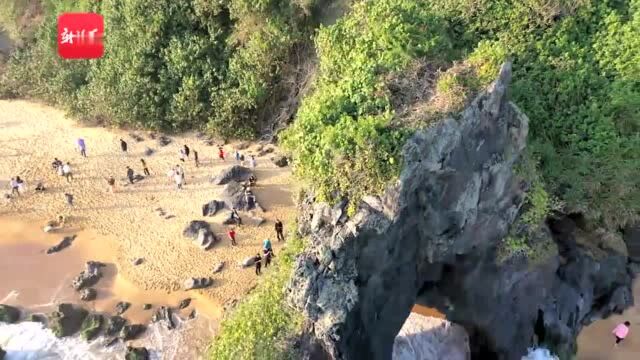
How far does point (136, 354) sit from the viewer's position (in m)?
21.1

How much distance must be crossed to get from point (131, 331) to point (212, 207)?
6.44m

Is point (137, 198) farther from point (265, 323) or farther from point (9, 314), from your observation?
point (265, 323)

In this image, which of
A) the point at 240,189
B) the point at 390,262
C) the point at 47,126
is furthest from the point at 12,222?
the point at 390,262

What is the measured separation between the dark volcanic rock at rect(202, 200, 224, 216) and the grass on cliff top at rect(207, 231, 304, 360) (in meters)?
9.99

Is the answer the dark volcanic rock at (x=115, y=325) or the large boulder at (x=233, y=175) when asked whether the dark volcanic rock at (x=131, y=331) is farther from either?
the large boulder at (x=233, y=175)

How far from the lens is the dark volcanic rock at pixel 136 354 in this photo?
21016 mm

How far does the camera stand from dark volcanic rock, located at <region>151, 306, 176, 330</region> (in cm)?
2228

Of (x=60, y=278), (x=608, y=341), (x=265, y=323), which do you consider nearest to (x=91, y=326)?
(x=60, y=278)

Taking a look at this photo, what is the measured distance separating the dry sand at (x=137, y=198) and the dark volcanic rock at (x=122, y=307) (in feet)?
2.95

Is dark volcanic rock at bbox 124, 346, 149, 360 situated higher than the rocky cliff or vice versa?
the rocky cliff

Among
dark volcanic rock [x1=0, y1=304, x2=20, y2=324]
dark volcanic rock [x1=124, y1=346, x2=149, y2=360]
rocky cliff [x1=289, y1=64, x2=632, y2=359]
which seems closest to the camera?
rocky cliff [x1=289, y1=64, x2=632, y2=359]

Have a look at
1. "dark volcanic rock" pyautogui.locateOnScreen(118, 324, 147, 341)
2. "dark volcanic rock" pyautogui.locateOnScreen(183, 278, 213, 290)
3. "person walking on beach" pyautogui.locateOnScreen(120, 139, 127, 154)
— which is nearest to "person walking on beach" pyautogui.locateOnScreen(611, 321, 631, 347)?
"dark volcanic rock" pyautogui.locateOnScreen(183, 278, 213, 290)

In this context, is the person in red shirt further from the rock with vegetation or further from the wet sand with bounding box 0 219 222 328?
the rock with vegetation

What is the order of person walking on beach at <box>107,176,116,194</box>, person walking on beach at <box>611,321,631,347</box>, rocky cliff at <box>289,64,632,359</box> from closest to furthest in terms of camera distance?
rocky cliff at <box>289,64,632,359</box>
person walking on beach at <box>611,321,631,347</box>
person walking on beach at <box>107,176,116,194</box>
